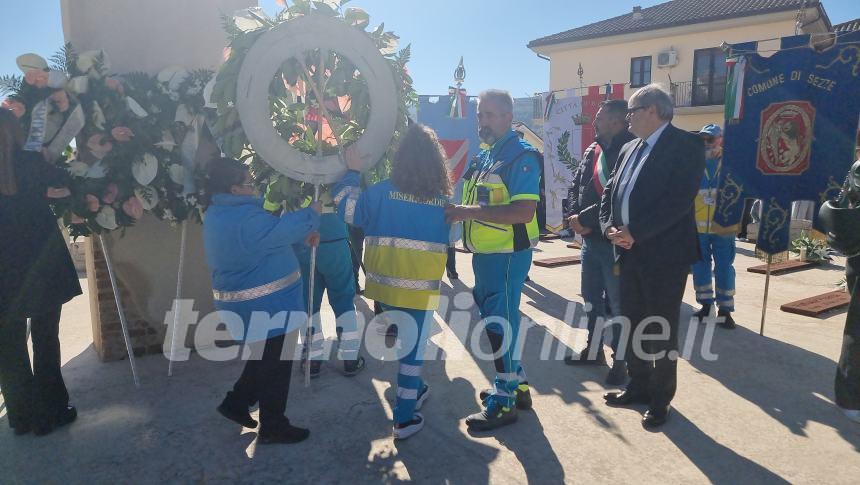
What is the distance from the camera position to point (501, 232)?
305 cm

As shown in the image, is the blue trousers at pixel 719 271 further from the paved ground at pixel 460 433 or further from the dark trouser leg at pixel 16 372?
the dark trouser leg at pixel 16 372

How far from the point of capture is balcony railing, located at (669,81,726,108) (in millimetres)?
22188

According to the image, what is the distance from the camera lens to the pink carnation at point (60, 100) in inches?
128

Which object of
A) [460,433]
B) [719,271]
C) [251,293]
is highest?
[251,293]

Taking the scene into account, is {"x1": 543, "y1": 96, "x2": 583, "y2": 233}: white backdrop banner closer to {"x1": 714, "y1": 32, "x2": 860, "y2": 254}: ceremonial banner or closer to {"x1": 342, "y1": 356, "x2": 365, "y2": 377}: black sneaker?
{"x1": 714, "y1": 32, "x2": 860, "y2": 254}: ceremonial banner

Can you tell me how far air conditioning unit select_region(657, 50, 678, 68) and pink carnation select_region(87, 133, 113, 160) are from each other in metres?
24.0

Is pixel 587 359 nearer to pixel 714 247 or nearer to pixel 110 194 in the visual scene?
pixel 714 247

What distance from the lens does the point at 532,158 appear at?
305 cm

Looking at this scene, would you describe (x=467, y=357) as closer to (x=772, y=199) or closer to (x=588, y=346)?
(x=588, y=346)

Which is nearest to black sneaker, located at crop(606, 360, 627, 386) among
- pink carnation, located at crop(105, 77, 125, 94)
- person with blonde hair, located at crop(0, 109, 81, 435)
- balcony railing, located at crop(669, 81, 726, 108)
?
person with blonde hair, located at crop(0, 109, 81, 435)

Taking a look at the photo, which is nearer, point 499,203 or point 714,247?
point 499,203

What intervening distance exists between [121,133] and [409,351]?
230 centimetres

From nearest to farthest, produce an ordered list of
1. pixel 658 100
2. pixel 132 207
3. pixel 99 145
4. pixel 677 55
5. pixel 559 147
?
1. pixel 658 100
2. pixel 99 145
3. pixel 132 207
4. pixel 559 147
5. pixel 677 55

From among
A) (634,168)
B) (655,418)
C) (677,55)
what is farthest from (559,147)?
(677,55)
